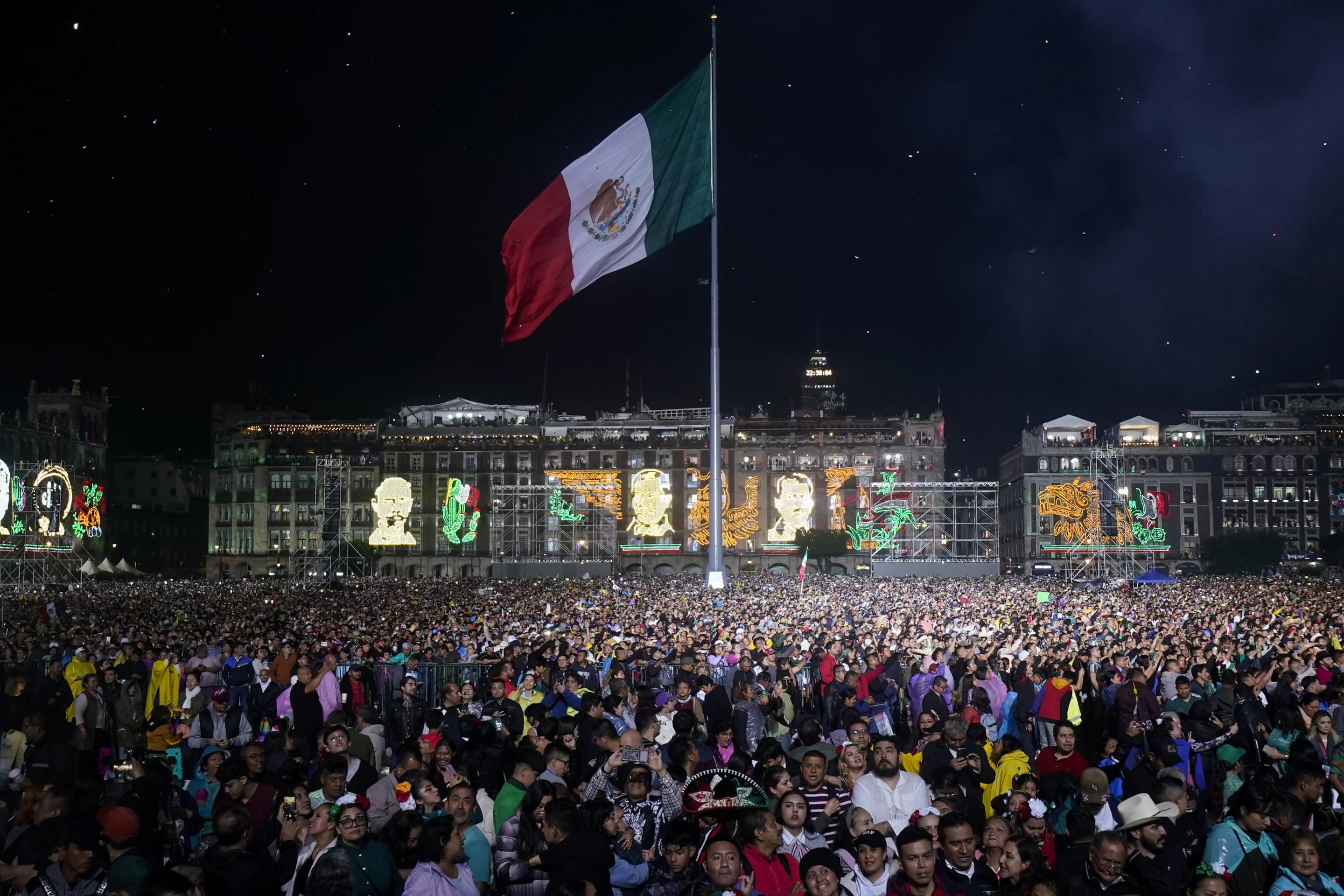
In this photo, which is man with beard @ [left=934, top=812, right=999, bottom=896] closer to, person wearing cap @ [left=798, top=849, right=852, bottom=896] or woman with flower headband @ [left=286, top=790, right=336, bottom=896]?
person wearing cap @ [left=798, top=849, right=852, bottom=896]

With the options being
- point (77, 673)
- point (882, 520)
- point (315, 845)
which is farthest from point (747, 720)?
point (882, 520)

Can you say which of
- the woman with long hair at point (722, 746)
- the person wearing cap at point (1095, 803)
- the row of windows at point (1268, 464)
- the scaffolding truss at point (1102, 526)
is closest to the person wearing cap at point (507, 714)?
the woman with long hair at point (722, 746)

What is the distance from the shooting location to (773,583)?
49.6 m

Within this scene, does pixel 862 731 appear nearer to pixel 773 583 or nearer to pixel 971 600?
pixel 971 600

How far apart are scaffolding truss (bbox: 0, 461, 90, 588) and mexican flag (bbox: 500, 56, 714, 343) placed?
4509cm

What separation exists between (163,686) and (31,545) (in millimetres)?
63814

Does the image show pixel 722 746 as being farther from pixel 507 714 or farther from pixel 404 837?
pixel 404 837

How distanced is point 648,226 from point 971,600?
16.7 meters

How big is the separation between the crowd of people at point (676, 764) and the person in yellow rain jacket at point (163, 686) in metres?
0.03

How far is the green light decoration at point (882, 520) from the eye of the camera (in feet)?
238

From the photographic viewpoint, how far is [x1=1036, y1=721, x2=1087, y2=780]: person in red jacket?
8.31 m

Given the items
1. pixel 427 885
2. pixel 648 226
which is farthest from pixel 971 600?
pixel 427 885

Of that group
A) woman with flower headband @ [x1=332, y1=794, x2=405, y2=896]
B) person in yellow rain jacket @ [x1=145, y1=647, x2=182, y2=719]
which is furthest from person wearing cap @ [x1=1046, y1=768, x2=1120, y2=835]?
person in yellow rain jacket @ [x1=145, y1=647, x2=182, y2=719]

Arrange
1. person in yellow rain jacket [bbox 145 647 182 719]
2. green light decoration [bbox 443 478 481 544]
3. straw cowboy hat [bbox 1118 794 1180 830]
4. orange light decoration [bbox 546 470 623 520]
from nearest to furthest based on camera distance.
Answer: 1. straw cowboy hat [bbox 1118 794 1180 830]
2. person in yellow rain jacket [bbox 145 647 182 719]
3. green light decoration [bbox 443 478 481 544]
4. orange light decoration [bbox 546 470 623 520]
